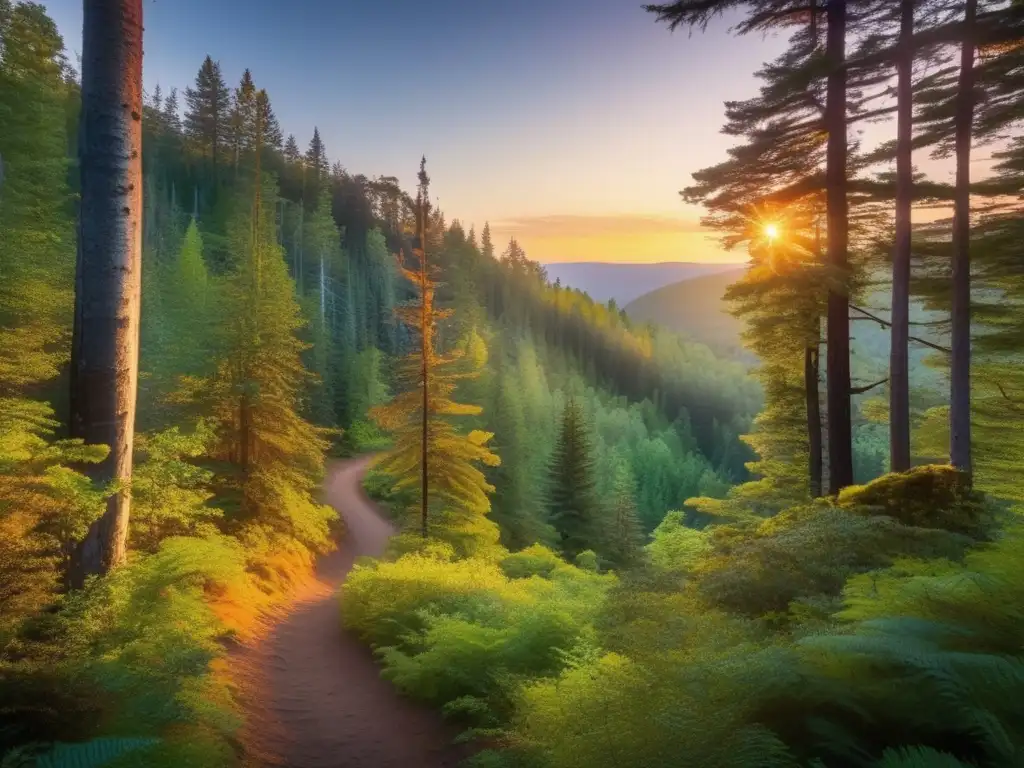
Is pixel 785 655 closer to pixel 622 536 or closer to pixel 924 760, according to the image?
pixel 924 760

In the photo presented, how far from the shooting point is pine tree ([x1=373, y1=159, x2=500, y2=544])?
1856 centimetres

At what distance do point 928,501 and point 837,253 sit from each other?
5.17 m

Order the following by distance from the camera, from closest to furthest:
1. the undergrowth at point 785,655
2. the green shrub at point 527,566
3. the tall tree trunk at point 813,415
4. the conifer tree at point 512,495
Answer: the undergrowth at point 785,655 → the tall tree trunk at point 813,415 → the green shrub at point 527,566 → the conifer tree at point 512,495

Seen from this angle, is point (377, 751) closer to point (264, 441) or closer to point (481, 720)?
point (481, 720)

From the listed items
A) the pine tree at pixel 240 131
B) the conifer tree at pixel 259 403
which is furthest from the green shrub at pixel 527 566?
the pine tree at pixel 240 131

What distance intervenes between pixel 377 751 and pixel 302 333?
149ft

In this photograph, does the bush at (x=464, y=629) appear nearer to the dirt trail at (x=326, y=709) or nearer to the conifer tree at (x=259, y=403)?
the dirt trail at (x=326, y=709)

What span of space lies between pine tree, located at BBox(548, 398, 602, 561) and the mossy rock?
23439 mm

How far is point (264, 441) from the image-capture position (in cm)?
1722

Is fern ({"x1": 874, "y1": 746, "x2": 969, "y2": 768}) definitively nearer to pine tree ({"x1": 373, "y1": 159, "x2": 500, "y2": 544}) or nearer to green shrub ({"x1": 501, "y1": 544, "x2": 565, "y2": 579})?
green shrub ({"x1": 501, "y1": 544, "x2": 565, "y2": 579})

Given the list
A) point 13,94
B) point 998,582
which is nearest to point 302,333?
point 13,94

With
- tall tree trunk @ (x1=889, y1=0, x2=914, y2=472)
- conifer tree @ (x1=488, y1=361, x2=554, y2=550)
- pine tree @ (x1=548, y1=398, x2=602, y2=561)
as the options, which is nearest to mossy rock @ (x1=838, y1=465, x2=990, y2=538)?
tall tree trunk @ (x1=889, y1=0, x2=914, y2=472)

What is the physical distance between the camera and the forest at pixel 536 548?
10.3 feet

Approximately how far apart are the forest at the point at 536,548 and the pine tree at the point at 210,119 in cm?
5340
